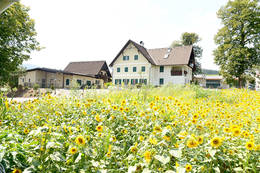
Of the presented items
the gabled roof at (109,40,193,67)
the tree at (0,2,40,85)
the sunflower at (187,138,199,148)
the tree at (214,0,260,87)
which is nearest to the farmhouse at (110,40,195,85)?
the gabled roof at (109,40,193,67)

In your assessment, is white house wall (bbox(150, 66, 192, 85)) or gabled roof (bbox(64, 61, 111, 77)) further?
gabled roof (bbox(64, 61, 111, 77))

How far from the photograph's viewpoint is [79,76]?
27.7m

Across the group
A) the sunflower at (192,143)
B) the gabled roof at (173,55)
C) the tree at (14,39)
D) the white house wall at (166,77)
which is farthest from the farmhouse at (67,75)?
the sunflower at (192,143)

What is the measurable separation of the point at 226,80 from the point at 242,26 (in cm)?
782

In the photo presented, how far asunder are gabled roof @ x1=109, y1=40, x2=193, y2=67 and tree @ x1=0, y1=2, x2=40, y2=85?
521 inches

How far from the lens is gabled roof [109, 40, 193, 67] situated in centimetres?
2312

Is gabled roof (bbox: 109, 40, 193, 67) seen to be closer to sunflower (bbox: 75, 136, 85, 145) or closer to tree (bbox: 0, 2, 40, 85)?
tree (bbox: 0, 2, 40, 85)

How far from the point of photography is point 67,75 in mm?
26406

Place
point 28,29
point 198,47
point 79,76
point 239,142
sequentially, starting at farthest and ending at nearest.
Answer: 1. point 198,47
2. point 79,76
3. point 28,29
4. point 239,142

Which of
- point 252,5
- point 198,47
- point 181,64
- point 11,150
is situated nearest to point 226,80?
point 181,64

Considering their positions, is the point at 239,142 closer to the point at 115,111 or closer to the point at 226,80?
the point at 115,111

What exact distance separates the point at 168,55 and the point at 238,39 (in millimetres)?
9664

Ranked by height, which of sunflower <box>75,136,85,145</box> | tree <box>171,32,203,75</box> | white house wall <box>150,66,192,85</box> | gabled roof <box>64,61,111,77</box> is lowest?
sunflower <box>75,136,85,145</box>

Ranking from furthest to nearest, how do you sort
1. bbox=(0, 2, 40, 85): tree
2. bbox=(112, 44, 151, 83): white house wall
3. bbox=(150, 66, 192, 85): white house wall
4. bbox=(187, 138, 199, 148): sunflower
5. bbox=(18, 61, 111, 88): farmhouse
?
bbox=(112, 44, 151, 83): white house wall < bbox=(18, 61, 111, 88): farmhouse < bbox=(150, 66, 192, 85): white house wall < bbox=(0, 2, 40, 85): tree < bbox=(187, 138, 199, 148): sunflower
